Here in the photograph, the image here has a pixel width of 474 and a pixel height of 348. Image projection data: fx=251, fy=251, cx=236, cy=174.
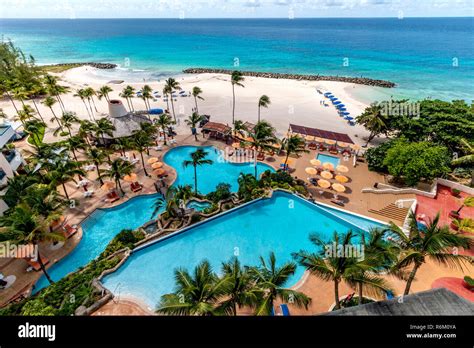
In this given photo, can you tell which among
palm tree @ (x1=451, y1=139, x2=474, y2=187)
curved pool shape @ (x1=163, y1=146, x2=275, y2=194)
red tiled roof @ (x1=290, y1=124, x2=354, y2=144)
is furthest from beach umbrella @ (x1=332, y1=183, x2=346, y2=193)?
red tiled roof @ (x1=290, y1=124, x2=354, y2=144)

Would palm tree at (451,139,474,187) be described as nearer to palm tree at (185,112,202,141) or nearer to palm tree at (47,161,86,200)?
palm tree at (185,112,202,141)

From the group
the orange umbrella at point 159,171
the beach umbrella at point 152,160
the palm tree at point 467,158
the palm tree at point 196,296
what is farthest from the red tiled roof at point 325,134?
the palm tree at point 196,296

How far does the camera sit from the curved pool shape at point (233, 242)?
20781mm

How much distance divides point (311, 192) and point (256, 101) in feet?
132

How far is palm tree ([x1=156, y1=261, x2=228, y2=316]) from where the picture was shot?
12.6 metres

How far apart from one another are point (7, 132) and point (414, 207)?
47.9m

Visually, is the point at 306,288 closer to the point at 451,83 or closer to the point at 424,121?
the point at 424,121

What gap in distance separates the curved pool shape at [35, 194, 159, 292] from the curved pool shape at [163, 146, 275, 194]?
604 cm

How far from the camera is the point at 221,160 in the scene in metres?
40.2

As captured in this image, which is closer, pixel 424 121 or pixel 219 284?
pixel 219 284

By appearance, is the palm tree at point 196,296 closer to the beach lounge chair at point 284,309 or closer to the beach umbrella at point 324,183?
the beach lounge chair at point 284,309

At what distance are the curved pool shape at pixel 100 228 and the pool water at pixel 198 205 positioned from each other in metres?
4.54

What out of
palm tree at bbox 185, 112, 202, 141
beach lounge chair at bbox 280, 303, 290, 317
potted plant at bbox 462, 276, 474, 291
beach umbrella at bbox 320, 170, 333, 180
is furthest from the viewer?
palm tree at bbox 185, 112, 202, 141
